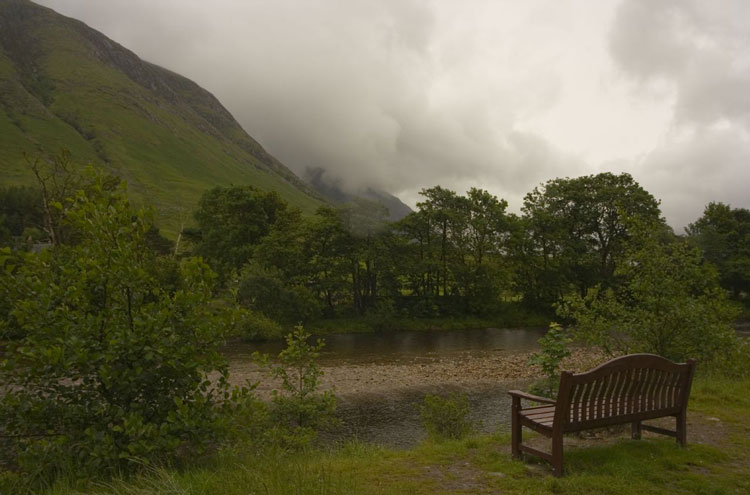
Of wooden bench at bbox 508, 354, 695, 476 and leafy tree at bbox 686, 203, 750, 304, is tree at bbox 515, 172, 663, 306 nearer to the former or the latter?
leafy tree at bbox 686, 203, 750, 304

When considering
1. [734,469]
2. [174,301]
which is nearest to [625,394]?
[734,469]

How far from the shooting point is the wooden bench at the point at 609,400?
21.2ft

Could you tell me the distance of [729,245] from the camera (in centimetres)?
6275

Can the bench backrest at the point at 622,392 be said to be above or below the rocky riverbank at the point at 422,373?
above

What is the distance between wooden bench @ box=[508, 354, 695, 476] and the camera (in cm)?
648

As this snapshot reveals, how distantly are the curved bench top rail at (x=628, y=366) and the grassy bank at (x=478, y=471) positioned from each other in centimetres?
129

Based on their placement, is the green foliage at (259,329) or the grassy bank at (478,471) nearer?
the grassy bank at (478,471)

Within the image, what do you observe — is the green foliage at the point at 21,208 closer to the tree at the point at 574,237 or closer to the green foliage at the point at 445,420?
the tree at the point at 574,237

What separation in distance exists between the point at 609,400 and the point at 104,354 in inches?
272

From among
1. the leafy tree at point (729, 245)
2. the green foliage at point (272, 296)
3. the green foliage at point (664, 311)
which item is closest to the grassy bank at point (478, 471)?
the green foliage at point (664, 311)

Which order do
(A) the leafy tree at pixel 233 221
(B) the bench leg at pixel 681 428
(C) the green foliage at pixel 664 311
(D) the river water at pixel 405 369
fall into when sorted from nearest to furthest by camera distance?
1. (B) the bench leg at pixel 681 428
2. (C) the green foliage at pixel 664 311
3. (D) the river water at pixel 405 369
4. (A) the leafy tree at pixel 233 221

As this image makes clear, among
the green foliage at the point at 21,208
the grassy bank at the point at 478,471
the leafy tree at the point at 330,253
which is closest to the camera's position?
the grassy bank at the point at 478,471

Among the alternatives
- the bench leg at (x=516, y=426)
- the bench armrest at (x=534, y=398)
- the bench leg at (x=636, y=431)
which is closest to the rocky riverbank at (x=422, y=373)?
the bench leg at (x=636, y=431)

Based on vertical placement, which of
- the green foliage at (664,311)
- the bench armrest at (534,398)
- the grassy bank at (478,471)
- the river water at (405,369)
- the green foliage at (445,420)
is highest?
A: the green foliage at (664,311)
